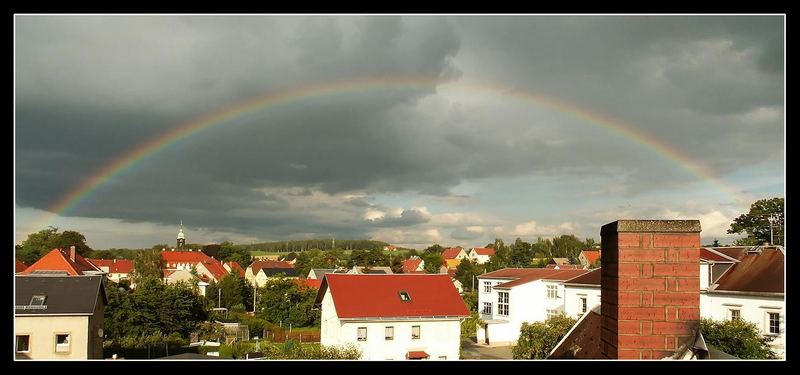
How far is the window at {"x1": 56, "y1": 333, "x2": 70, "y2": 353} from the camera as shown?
29.3 meters

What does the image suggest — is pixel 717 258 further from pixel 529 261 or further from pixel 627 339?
pixel 529 261

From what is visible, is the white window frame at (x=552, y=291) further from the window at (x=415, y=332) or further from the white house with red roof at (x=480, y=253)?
the white house with red roof at (x=480, y=253)

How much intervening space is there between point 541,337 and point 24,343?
78.1 ft

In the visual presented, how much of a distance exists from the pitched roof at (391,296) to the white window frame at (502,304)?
45.7ft

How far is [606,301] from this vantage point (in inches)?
228

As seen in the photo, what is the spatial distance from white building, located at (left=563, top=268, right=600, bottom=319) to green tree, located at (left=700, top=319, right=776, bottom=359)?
11.1 metres

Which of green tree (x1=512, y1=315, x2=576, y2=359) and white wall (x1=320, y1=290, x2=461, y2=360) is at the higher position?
green tree (x1=512, y1=315, x2=576, y2=359)

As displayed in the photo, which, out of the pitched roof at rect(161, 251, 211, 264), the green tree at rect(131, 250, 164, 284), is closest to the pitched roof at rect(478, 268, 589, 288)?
the green tree at rect(131, 250, 164, 284)

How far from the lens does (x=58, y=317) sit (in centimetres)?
2966

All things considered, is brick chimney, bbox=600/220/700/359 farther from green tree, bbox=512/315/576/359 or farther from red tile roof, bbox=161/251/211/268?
red tile roof, bbox=161/251/211/268

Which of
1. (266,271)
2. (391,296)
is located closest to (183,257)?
(266,271)

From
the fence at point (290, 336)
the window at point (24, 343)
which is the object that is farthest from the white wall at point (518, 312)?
the window at point (24, 343)
